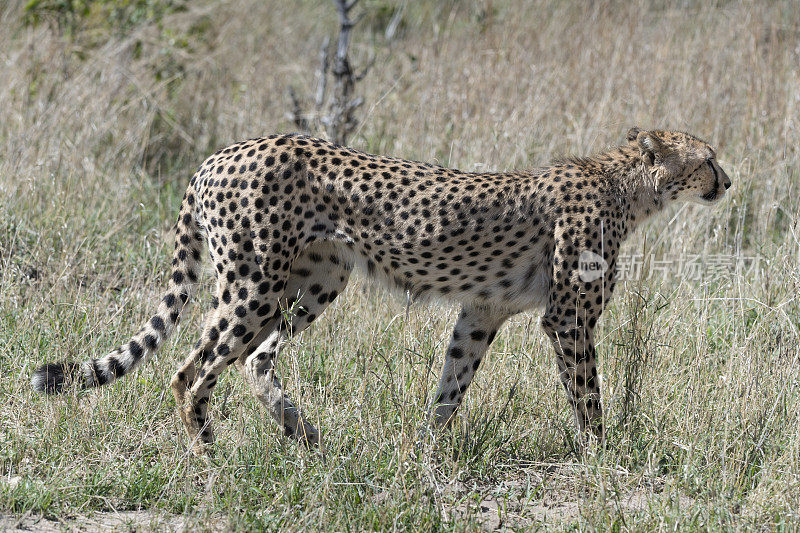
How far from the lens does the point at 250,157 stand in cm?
348

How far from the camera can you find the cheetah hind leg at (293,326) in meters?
3.65

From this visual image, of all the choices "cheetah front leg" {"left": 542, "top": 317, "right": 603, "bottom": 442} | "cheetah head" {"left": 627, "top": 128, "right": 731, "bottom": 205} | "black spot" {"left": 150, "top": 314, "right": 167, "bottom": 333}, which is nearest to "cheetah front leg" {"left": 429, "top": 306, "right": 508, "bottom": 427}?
"cheetah front leg" {"left": 542, "top": 317, "right": 603, "bottom": 442}

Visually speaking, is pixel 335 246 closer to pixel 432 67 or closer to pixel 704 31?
pixel 432 67

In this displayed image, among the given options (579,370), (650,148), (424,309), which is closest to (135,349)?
(424,309)

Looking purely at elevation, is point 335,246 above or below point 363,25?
below

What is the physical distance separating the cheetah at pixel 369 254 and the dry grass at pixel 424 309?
149 millimetres

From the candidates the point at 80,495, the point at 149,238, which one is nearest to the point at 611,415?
the point at 80,495

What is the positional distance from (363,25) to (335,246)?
260 inches

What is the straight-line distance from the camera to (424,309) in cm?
404

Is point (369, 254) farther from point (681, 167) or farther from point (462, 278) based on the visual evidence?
point (681, 167)

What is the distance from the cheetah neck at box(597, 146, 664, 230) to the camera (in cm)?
384

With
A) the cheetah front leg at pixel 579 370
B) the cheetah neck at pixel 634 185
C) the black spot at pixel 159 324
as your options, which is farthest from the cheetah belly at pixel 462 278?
the black spot at pixel 159 324

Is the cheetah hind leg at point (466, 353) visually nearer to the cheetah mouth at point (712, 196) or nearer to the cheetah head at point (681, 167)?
the cheetah head at point (681, 167)

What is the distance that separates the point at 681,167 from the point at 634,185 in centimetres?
23
